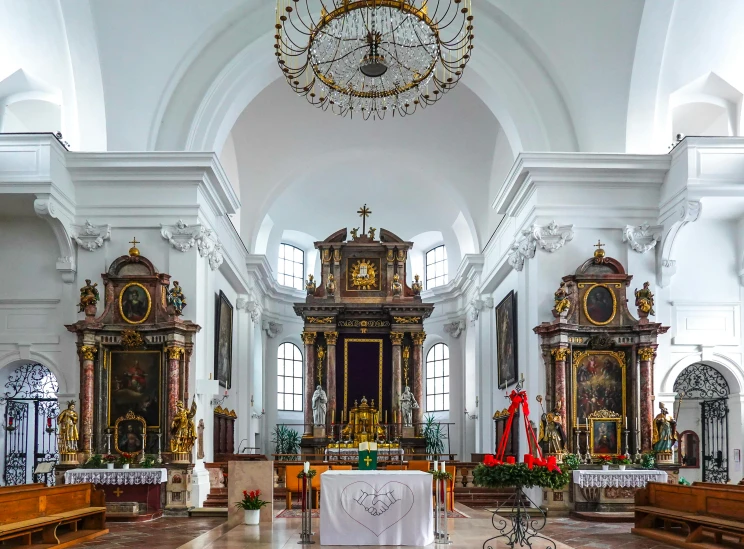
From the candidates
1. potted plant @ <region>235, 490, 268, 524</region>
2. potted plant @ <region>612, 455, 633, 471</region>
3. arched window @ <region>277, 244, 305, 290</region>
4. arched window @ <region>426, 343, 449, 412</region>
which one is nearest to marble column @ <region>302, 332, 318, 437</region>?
arched window @ <region>277, 244, 305, 290</region>

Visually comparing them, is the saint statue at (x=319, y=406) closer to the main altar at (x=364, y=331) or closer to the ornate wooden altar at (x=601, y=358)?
the main altar at (x=364, y=331)

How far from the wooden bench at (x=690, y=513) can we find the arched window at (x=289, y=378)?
17.3 metres

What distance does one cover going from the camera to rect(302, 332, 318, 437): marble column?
24.1 metres

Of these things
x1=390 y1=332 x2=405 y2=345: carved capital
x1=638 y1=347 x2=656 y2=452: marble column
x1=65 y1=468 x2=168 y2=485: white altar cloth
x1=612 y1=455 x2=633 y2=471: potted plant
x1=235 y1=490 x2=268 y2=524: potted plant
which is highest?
x1=390 y1=332 x2=405 y2=345: carved capital

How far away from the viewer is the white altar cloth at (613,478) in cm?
1452

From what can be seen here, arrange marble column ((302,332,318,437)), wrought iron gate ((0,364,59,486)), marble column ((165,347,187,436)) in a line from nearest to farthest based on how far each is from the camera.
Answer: marble column ((165,347,187,436)) → wrought iron gate ((0,364,59,486)) → marble column ((302,332,318,437))

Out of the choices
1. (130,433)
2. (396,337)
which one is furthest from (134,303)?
(396,337)

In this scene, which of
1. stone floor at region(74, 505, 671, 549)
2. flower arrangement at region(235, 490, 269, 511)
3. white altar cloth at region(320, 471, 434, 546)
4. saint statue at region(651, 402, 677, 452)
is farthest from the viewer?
saint statue at region(651, 402, 677, 452)

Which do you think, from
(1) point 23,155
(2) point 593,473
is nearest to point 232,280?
(1) point 23,155

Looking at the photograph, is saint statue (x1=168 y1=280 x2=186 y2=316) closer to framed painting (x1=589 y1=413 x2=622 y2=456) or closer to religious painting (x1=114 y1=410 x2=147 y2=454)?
religious painting (x1=114 y1=410 x2=147 y2=454)

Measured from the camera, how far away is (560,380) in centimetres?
1539

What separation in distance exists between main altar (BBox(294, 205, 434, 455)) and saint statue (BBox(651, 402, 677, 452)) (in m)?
9.72

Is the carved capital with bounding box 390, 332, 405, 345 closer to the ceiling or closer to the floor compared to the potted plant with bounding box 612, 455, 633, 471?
closer to the ceiling

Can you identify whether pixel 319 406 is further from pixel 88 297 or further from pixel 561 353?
pixel 561 353
